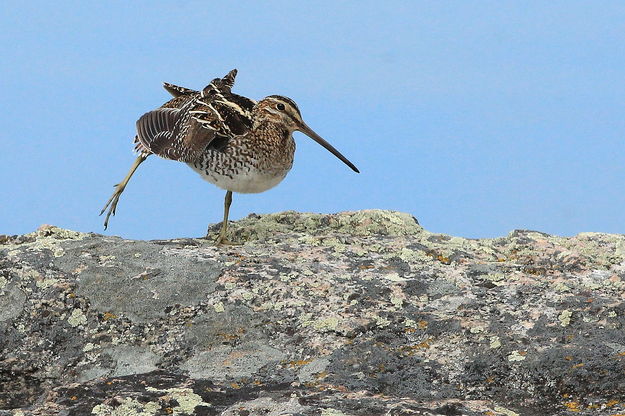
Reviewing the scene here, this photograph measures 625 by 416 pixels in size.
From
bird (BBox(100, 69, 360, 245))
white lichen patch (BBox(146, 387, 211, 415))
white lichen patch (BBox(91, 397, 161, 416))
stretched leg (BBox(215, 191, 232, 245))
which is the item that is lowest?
white lichen patch (BBox(91, 397, 161, 416))

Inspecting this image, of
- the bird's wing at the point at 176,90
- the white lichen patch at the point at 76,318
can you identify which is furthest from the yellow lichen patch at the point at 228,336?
the bird's wing at the point at 176,90

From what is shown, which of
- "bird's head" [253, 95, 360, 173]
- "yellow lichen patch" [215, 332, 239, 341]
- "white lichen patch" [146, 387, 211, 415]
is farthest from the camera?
"bird's head" [253, 95, 360, 173]

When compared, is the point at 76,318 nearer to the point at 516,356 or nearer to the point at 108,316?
the point at 108,316

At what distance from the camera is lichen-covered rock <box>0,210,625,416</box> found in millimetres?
4430

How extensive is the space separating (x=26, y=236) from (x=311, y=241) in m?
2.22

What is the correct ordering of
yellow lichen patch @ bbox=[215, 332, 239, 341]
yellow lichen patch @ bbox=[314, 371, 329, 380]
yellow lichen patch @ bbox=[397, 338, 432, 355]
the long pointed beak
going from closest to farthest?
Result: yellow lichen patch @ bbox=[314, 371, 329, 380] < yellow lichen patch @ bbox=[397, 338, 432, 355] < yellow lichen patch @ bbox=[215, 332, 239, 341] < the long pointed beak

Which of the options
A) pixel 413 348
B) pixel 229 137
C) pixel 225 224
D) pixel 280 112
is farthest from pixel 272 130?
pixel 413 348

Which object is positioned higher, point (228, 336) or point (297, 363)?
point (228, 336)

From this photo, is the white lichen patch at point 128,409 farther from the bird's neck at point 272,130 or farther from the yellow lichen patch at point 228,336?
the bird's neck at point 272,130

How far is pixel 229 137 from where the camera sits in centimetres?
782

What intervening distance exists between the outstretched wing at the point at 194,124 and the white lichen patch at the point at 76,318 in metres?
2.59

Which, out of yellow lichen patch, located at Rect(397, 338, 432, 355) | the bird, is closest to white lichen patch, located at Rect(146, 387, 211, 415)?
yellow lichen patch, located at Rect(397, 338, 432, 355)

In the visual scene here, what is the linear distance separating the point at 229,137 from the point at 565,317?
3697 mm

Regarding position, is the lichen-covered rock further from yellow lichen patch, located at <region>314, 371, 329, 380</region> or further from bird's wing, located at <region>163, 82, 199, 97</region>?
Answer: bird's wing, located at <region>163, 82, 199, 97</region>
